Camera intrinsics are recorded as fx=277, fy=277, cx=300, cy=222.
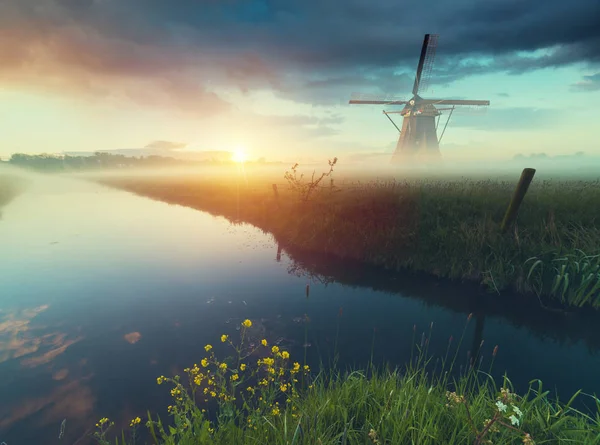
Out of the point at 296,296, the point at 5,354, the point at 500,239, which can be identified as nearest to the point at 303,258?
the point at 296,296

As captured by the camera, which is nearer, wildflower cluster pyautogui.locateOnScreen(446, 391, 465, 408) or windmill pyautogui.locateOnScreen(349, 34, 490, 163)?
wildflower cluster pyautogui.locateOnScreen(446, 391, 465, 408)

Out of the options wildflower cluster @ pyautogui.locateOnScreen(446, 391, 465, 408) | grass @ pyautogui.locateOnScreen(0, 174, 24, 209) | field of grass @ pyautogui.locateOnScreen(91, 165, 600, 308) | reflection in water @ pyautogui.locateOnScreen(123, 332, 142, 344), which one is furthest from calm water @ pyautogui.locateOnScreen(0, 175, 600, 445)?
grass @ pyautogui.locateOnScreen(0, 174, 24, 209)

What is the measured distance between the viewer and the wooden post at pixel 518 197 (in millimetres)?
10477

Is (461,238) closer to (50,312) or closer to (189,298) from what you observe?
(189,298)

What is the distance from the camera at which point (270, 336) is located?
26.6 feet

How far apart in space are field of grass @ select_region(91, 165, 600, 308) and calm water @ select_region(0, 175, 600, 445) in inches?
36.6

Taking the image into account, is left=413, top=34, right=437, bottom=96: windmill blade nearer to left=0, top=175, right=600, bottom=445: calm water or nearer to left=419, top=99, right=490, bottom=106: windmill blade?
left=419, top=99, right=490, bottom=106: windmill blade

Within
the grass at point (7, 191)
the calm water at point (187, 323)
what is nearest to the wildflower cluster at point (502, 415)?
the calm water at point (187, 323)

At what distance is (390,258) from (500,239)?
168 inches

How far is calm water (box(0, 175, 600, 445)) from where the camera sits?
20.0 ft

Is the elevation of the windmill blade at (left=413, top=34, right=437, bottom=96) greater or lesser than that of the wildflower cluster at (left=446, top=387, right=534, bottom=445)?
greater

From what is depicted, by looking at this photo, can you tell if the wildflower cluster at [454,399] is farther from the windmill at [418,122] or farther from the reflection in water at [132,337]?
the windmill at [418,122]

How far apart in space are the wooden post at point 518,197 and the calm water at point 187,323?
10.5 ft

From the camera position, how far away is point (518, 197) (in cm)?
1067
